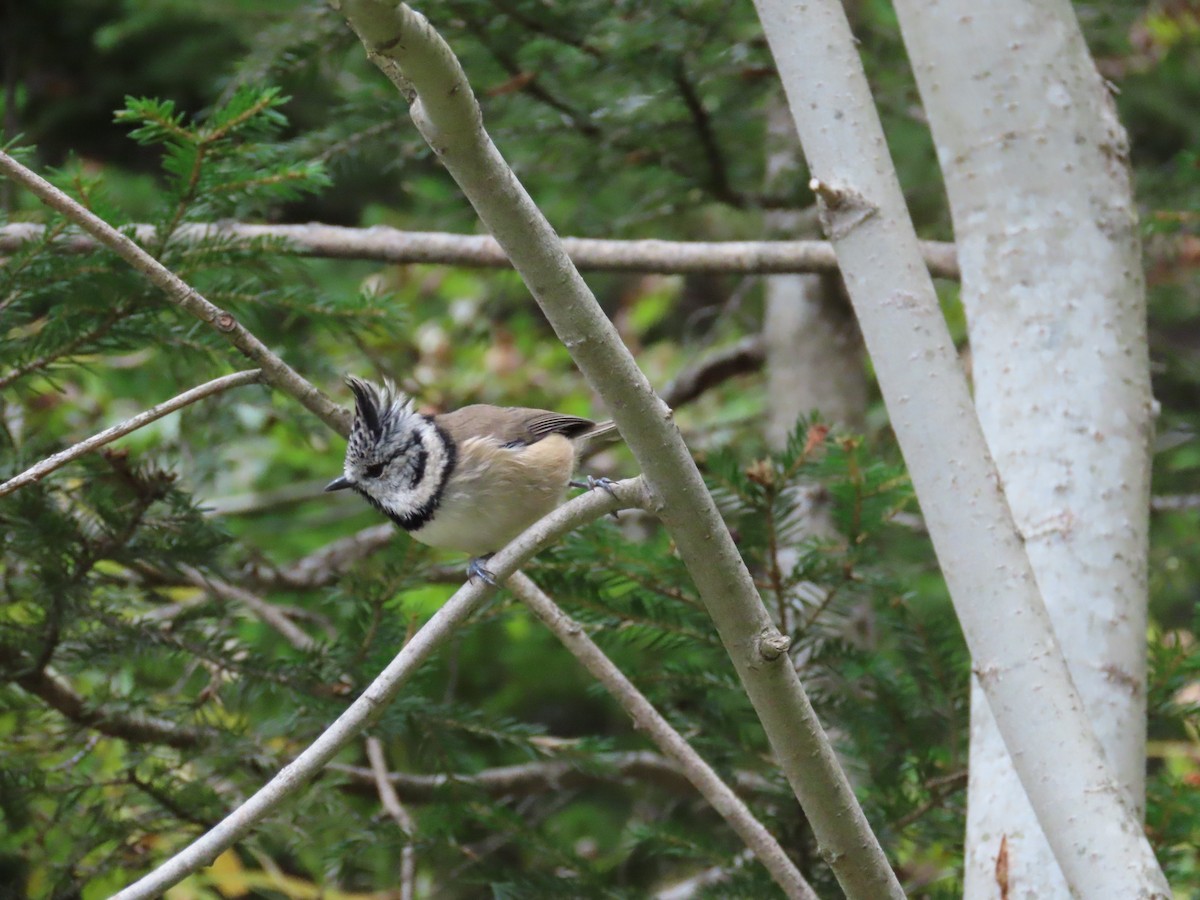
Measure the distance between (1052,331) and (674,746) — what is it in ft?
4.08

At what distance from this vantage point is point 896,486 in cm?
286

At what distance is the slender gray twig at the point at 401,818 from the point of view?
2957 mm

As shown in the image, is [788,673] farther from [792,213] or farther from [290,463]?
[290,463]

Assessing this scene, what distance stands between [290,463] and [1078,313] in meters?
4.09

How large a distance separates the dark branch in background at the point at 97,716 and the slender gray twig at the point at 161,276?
99cm

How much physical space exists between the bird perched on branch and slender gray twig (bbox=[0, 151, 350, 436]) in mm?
627

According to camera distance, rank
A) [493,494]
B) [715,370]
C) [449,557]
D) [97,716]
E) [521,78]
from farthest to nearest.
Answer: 1. [715,370]
2. [449,557]
3. [521,78]
4. [493,494]
5. [97,716]

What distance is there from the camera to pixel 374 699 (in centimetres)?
188

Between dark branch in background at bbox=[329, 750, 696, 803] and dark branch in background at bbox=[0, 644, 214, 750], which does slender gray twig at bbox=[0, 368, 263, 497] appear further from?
dark branch in background at bbox=[329, 750, 696, 803]

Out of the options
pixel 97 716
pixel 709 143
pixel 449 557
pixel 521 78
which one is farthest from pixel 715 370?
pixel 97 716

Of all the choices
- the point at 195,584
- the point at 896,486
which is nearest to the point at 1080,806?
the point at 896,486

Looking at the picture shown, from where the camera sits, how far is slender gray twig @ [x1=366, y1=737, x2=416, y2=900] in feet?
9.70

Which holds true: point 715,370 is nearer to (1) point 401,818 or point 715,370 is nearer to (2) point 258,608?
(2) point 258,608

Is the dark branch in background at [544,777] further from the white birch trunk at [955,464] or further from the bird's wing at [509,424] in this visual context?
the white birch trunk at [955,464]
